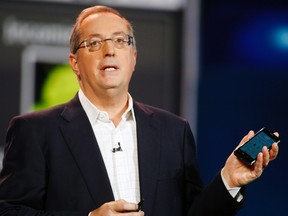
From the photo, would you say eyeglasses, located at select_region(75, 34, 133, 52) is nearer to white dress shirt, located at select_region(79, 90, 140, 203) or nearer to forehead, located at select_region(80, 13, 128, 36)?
forehead, located at select_region(80, 13, 128, 36)

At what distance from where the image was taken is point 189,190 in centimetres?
224

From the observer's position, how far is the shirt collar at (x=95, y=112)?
224 centimetres

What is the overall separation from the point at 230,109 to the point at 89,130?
1.86 metres

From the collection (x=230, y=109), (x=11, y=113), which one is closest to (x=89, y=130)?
(x=11, y=113)

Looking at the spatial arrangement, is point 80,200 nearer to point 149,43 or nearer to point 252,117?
point 149,43

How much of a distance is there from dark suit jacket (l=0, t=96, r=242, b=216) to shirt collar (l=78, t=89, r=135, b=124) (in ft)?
0.09

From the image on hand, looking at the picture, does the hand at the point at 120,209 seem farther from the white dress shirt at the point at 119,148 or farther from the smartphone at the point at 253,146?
the smartphone at the point at 253,146

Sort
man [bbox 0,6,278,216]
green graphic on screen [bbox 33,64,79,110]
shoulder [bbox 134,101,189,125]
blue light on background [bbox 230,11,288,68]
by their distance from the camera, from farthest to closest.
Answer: blue light on background [bbox 230,11,288,68] < green graphic on screen [bbox 33,64,79,110] < shoulder [bbox 134,101,189,125] < man [bbox 0,6,278,216]


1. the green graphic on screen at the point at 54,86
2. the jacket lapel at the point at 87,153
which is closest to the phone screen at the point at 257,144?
the jacket lapel at the point at 87,153

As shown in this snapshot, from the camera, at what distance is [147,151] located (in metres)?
2.20

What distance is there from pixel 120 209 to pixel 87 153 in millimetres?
258

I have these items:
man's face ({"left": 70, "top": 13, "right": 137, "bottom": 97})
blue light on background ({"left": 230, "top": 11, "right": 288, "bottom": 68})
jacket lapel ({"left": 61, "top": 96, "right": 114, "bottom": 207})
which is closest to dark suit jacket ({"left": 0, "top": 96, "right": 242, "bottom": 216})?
jacket lapel ({"left": 61, "top": 96, "right": 114, "bottom": 207})

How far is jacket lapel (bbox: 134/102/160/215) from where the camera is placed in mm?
2141

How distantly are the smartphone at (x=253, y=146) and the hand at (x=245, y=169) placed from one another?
18mm
